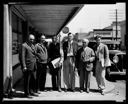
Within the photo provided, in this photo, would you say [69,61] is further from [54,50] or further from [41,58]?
[41,58]

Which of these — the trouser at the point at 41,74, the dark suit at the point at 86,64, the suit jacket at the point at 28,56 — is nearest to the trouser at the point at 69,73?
the dark suit at the point at 86,64

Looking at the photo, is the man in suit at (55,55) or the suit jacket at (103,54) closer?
the suit jacket at (103,54)

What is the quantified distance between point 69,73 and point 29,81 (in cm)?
168

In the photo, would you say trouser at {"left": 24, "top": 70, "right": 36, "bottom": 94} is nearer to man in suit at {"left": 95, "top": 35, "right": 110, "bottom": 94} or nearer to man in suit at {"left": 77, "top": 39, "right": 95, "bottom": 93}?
man in suit at {"left": 77, "top": 39, "right": 95, "bottom": 93}

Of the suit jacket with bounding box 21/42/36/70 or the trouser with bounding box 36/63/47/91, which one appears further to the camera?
the trouser with bounding box 36/63/47/91

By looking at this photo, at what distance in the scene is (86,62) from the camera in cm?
832

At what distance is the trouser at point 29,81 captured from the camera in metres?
7.37

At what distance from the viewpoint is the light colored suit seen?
8.17 m

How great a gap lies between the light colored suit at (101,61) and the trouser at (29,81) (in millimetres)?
2234

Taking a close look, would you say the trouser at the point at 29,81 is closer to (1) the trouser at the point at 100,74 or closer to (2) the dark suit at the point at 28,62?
(2) the dark suit at the point at 28,62

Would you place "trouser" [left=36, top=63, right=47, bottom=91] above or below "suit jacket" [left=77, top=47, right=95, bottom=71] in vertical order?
below

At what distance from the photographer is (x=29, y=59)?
23.9 feet

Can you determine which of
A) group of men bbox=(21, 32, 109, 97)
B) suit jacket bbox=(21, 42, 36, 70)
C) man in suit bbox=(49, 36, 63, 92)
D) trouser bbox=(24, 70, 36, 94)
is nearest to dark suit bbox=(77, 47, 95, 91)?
group of men bbox=(21, 32, 109, 97)

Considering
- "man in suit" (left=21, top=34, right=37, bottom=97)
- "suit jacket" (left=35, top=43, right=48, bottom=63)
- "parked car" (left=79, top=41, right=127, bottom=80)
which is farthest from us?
"parked car" (left=79, top=41, right=127, bottom=80)
